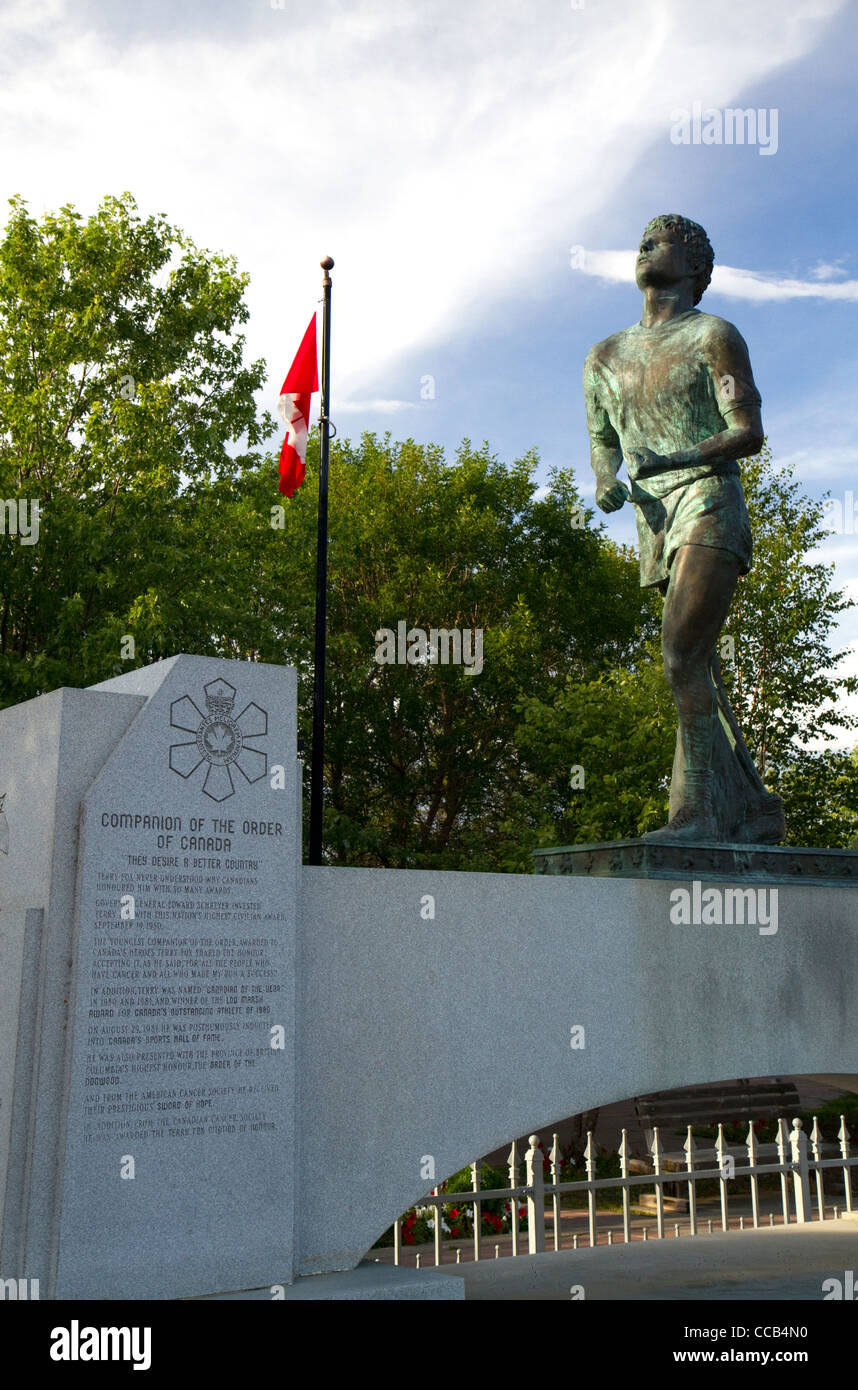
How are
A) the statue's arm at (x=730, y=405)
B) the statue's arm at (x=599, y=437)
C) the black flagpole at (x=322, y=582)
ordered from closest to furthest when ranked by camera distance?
the statue's arm at (x=730, y=405) < the statue's arm at (x=599, y=437) < the black flagpole at (x=322, y=582)

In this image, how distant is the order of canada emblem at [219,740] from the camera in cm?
554

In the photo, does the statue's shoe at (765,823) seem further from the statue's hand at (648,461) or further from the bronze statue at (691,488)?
the statue's hand at (648,461)

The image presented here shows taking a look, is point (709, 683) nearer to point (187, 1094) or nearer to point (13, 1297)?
point (187, 1094)

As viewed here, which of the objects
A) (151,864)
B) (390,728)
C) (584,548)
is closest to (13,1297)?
(151,864)

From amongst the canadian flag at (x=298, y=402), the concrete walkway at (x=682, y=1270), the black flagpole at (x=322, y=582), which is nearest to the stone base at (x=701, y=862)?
the concrete walkway at (x=682, y=1270)

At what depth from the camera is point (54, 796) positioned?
5.16 meters

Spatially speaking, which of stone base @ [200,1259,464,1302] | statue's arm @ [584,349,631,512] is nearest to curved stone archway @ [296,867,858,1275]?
stone base @ [200,1259,464,1302]

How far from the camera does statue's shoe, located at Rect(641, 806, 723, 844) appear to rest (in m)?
7.53

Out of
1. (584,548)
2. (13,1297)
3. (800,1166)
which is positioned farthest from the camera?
(584,548)

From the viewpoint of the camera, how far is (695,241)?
845 cm

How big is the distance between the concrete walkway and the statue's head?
6493 millimetres

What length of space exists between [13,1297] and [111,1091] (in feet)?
2.77

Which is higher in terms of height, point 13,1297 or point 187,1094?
point 187,1094

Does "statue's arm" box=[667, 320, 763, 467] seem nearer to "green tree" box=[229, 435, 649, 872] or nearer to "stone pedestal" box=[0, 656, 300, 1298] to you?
"stone pedestal" box=[0, 656, 300, 1298]
